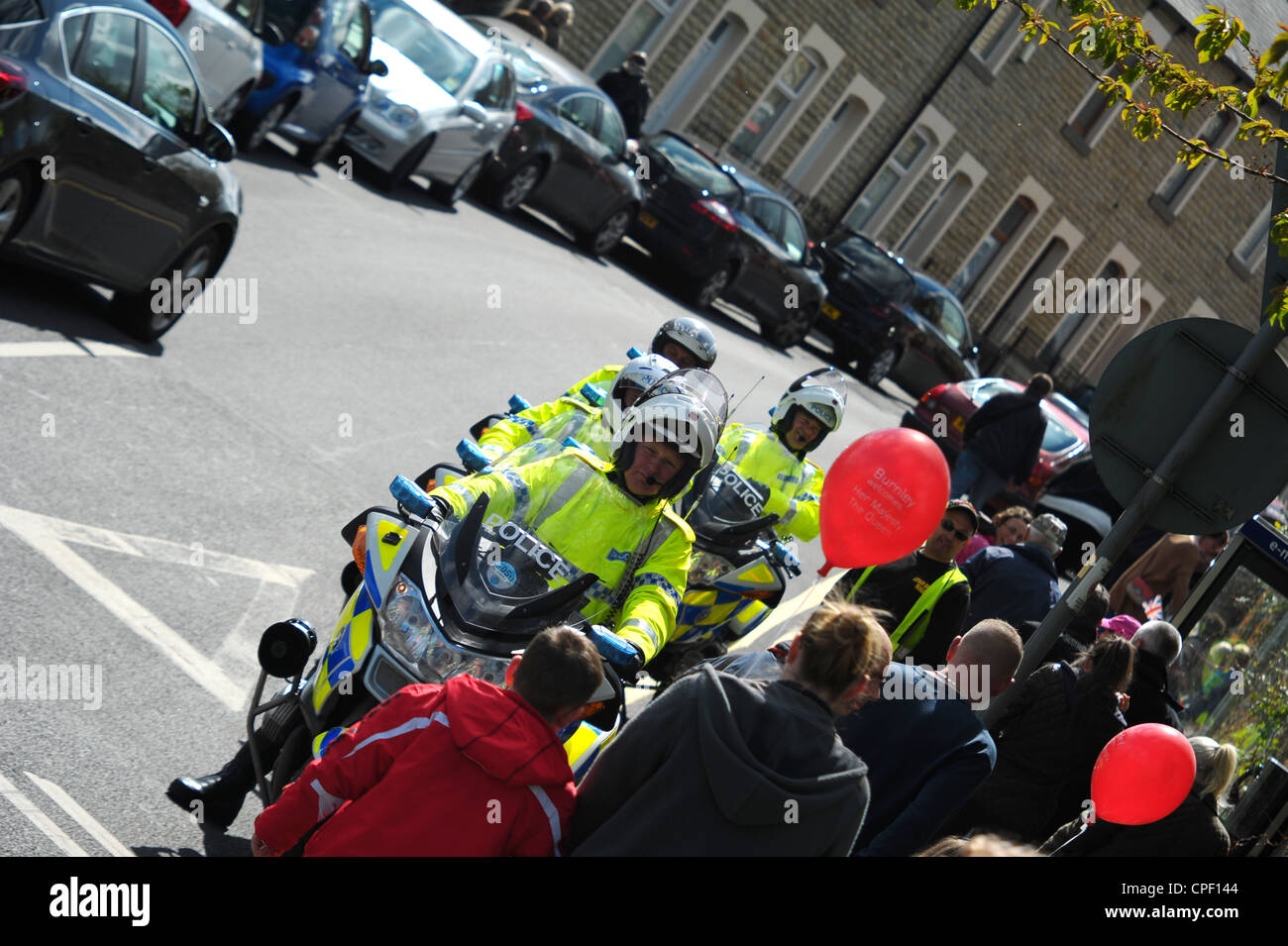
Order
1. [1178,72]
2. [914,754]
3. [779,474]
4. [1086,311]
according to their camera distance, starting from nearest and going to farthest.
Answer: [914,754], [1178,72], [779,474], [1086,311]

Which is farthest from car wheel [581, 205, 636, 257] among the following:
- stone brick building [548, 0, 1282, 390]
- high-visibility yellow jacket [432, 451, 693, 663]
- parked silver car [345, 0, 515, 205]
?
high-visibility yellow jacket [432, 451, 693, 663]

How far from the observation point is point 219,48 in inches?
549

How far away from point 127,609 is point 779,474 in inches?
132

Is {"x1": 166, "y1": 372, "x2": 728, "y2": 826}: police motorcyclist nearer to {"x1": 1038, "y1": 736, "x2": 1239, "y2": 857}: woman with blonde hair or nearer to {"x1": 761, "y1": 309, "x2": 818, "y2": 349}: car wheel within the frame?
{"x1": 1038, "y1": 736, "x2": 1239, "y2": 857}: woman with blonde hair

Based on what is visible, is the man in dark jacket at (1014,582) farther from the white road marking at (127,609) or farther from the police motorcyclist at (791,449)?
the white road marking at (127,609)

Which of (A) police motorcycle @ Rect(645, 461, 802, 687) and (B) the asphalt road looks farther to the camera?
(A) police motorcycle @ Rect(645, 461, 802, 687)

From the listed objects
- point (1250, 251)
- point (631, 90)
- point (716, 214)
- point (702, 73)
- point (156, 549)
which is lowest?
point (156, 549)

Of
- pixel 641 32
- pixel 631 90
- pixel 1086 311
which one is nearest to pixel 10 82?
pixel 631 90

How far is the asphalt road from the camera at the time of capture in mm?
5746

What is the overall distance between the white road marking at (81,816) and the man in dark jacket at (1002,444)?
32.2 feet

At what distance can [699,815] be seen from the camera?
3.83m

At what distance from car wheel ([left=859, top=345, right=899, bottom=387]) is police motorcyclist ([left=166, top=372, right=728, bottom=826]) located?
67.4 feet

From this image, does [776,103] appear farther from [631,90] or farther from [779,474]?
[779,474]
